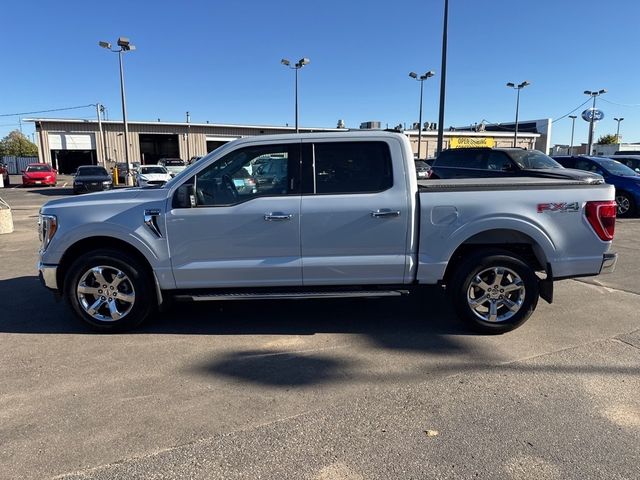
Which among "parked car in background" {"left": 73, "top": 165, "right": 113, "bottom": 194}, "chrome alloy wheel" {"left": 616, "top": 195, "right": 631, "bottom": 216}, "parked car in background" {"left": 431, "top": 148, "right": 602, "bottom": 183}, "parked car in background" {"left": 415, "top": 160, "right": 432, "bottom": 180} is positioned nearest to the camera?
"parked car in background" {"left": 431, "top": 148, "right": 602, "bottom": 183}

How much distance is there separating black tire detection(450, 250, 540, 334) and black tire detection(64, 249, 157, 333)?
9.77ft

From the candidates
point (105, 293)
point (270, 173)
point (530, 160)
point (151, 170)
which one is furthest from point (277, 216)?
point (151, 170)

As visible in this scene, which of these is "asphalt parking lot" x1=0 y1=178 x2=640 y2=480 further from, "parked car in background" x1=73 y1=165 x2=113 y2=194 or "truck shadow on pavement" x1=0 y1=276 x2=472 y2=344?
"parked car in background" x1=73 y1=165 x2=113 y2=194

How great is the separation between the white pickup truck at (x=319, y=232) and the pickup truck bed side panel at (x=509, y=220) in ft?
0.03

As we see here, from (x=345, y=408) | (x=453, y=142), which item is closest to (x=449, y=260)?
(x=345, y=408)

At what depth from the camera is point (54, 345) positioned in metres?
4.54

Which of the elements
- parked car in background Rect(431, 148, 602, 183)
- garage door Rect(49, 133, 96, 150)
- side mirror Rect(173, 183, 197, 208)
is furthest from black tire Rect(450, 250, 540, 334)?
garage door Rect(49, 133, 96, 150)

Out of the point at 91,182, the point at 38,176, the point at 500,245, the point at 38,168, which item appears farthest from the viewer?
the point at 38,168

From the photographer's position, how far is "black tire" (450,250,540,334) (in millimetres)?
4621

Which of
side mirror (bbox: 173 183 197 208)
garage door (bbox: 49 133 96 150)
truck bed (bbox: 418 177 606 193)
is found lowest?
side mirror (bbox: 173 183 197 208)

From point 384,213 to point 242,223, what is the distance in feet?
4.33

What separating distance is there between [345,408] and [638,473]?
67.3 inches

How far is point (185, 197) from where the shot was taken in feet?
14.8

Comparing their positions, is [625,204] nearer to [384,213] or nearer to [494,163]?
[494,163]
